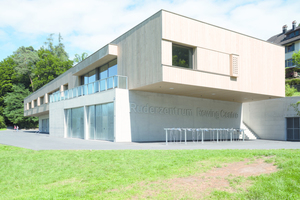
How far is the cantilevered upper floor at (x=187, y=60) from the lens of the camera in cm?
1733

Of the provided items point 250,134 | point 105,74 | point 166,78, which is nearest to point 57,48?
point 105,74

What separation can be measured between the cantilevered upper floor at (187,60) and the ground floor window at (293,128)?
160 inches

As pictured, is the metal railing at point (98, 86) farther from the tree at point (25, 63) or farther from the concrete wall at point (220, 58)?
the tree at point (25, 63)

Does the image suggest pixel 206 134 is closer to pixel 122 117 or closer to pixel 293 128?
pixel 293 128

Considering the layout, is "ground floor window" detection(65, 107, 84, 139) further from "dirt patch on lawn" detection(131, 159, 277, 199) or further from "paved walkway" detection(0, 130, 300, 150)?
"dirt patch on lawn" detection(131, 159, 277, 199)

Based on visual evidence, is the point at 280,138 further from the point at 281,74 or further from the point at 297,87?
the point at 297,87

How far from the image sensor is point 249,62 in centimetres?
2175

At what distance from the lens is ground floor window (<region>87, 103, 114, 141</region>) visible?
65.9 feet

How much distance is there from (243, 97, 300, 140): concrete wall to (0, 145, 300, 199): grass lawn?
2079 centimetres

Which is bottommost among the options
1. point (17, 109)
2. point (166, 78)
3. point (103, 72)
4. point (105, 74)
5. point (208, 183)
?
point (208, 183)

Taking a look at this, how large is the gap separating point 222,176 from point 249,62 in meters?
17.3

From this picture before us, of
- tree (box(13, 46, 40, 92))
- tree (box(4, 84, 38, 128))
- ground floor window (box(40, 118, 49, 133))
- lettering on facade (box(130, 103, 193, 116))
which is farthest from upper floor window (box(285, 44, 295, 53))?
tree (box(13, 46, 40, 92))

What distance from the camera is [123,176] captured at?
7285mm

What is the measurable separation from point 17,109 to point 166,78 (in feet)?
178
